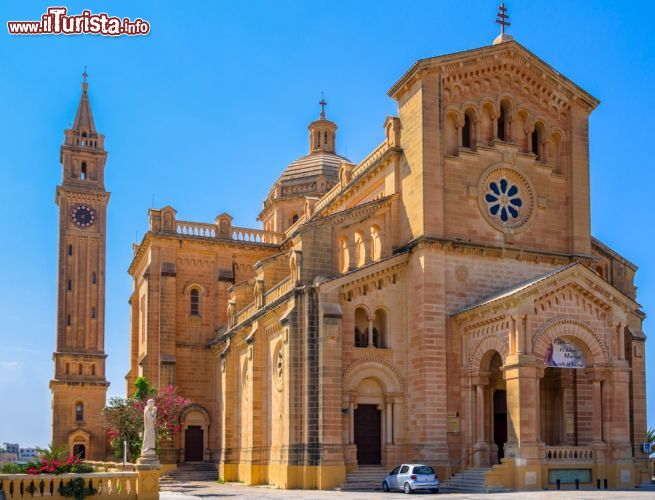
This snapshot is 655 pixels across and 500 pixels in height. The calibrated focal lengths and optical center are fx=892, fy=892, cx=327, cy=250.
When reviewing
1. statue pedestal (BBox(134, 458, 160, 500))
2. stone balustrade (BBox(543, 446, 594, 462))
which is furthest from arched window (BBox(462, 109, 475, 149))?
statue pedestal (BBox(134, 458, 160, 500))

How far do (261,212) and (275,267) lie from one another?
81.1 ft

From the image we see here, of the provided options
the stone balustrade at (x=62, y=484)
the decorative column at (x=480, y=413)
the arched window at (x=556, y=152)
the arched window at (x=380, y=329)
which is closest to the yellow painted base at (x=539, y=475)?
the decorative column at (x=480, y=413)

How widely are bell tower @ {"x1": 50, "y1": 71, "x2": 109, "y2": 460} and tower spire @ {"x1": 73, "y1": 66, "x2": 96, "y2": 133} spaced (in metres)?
3.34

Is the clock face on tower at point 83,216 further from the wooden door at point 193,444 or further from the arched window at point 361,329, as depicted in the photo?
the arched window at point 361,329

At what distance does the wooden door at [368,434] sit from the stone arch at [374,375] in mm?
1096

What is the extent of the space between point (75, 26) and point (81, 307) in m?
53.0

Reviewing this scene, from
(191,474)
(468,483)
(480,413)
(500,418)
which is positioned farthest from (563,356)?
(191,474)

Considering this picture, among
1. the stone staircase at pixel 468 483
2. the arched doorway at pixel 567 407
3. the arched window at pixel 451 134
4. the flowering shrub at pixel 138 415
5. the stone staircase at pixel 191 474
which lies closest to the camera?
the stone staircase at pixel 468 483

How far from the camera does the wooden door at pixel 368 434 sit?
3816 cm

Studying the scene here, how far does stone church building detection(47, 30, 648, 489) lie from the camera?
35.2 meters

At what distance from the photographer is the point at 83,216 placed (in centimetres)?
8238

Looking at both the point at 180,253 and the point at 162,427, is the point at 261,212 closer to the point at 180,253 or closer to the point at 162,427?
the point at 180,253

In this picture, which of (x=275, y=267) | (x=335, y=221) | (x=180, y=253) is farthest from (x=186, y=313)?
(x=335, y=221)

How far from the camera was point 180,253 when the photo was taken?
185 feet
